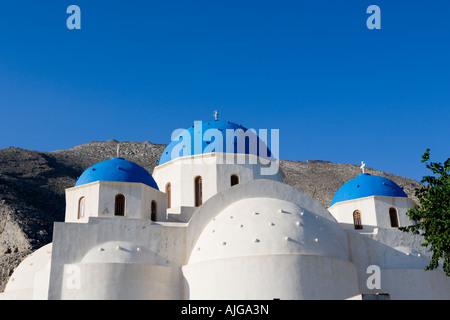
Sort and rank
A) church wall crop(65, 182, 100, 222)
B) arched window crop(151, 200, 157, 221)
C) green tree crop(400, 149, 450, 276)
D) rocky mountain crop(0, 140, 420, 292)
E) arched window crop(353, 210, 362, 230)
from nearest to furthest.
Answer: green tree crop(400, 149, 450, 276)
church wall crop(65, 182, 100, 222)
arched window crop(151, 200, 157, 221)
arched window crop(353, 210, 362, 230)
rocky mountain crop(0, 140, 420, 292)

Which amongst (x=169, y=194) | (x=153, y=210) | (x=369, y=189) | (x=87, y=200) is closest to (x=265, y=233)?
(x=153, y=210)

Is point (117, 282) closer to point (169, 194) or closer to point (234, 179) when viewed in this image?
point (169, 194)

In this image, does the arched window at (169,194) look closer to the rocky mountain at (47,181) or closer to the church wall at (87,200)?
the church wall at (87,200)

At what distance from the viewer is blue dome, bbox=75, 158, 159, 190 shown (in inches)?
739

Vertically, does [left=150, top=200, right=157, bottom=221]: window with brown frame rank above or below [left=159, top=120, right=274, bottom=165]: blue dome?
below

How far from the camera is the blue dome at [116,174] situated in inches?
739

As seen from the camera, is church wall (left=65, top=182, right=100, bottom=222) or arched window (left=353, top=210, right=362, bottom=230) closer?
church wall (left=65, top=182, right=100, bottom=222)

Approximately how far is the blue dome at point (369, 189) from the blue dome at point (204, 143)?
3.75 meters

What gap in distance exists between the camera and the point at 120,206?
61.0 ft

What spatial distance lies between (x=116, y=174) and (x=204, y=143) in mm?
4804

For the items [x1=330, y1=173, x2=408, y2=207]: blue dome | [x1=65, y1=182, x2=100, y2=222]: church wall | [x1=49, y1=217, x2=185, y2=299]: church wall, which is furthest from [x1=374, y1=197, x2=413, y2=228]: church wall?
[x1=65, y1=182, x2=100, y2=222]: church wall

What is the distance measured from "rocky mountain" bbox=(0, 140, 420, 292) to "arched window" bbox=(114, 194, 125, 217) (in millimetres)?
16742

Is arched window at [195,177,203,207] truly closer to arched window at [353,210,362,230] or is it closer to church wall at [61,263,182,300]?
church wall at [61,263,182,300]

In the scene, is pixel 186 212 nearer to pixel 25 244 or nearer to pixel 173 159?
pixel 173 159
